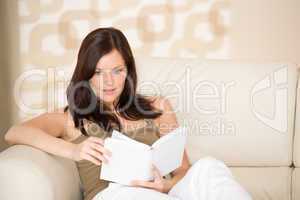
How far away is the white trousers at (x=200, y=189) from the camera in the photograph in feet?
4.25

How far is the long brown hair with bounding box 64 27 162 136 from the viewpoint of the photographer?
1680 mm

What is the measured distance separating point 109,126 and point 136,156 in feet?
1.31

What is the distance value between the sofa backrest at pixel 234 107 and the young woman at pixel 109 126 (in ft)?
0.39

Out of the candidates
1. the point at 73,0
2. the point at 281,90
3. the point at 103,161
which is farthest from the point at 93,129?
the point at 73,0

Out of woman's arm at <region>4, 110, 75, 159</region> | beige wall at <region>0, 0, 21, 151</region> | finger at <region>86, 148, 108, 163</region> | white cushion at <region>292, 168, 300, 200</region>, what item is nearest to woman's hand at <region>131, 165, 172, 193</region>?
finger at <region>86, 148, 108, 163</region>

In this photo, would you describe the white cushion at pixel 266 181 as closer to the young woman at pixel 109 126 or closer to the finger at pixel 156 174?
the young woman at pixel 109 126

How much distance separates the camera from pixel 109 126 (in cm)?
173

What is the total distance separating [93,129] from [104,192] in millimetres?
352

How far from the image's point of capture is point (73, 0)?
263 centimetres

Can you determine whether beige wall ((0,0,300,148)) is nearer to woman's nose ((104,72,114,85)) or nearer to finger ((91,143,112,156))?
woman's nose ((104,72,114,85))

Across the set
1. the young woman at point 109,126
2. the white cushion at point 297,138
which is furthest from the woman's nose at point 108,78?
the white cushion at point 297,138

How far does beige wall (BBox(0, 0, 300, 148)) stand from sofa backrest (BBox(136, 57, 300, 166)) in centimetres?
79

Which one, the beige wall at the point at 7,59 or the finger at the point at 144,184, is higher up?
the beige wall at the point at 7,59

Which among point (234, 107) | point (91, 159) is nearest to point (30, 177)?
point (91, 159)
